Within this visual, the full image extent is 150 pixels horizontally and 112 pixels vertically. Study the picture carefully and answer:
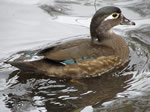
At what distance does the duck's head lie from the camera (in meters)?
6.91

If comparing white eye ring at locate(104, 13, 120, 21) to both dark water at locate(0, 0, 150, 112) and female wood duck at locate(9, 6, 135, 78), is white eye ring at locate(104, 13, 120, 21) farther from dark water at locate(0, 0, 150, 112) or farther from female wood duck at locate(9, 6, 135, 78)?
dark water at locate(0, 0, 150, 112)

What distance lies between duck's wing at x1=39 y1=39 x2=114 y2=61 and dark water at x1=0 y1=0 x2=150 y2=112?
14.9 inches

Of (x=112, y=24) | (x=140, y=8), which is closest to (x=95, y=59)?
(x=112, y=24)

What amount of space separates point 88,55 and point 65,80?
544 mm

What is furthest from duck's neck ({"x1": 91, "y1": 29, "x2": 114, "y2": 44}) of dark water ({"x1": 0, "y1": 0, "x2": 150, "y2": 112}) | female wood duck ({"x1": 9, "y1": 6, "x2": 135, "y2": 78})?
dark water ({"x1": 0, "y1": 0, "x2": 150, "y2": 112})

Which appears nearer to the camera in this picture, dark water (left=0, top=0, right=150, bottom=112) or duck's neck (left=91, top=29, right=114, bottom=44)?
dark water (left=0, top=0, right=150, bottom=112)

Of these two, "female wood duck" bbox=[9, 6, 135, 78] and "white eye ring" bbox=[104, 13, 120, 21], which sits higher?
"white eye ring" bbox=[104, 13, 120, 21]

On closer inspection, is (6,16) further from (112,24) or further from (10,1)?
(112,24)

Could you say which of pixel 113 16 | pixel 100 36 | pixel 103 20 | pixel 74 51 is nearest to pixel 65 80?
pixel 74 51

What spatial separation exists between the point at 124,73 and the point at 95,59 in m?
0.52

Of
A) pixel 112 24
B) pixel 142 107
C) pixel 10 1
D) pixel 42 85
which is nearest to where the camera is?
pixel 142 107

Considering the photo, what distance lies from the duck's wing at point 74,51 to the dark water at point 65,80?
1.24 ft

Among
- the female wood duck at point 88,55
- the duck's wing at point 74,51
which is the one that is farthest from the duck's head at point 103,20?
the duck's wing at point 74,51

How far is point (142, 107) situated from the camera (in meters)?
5.25
